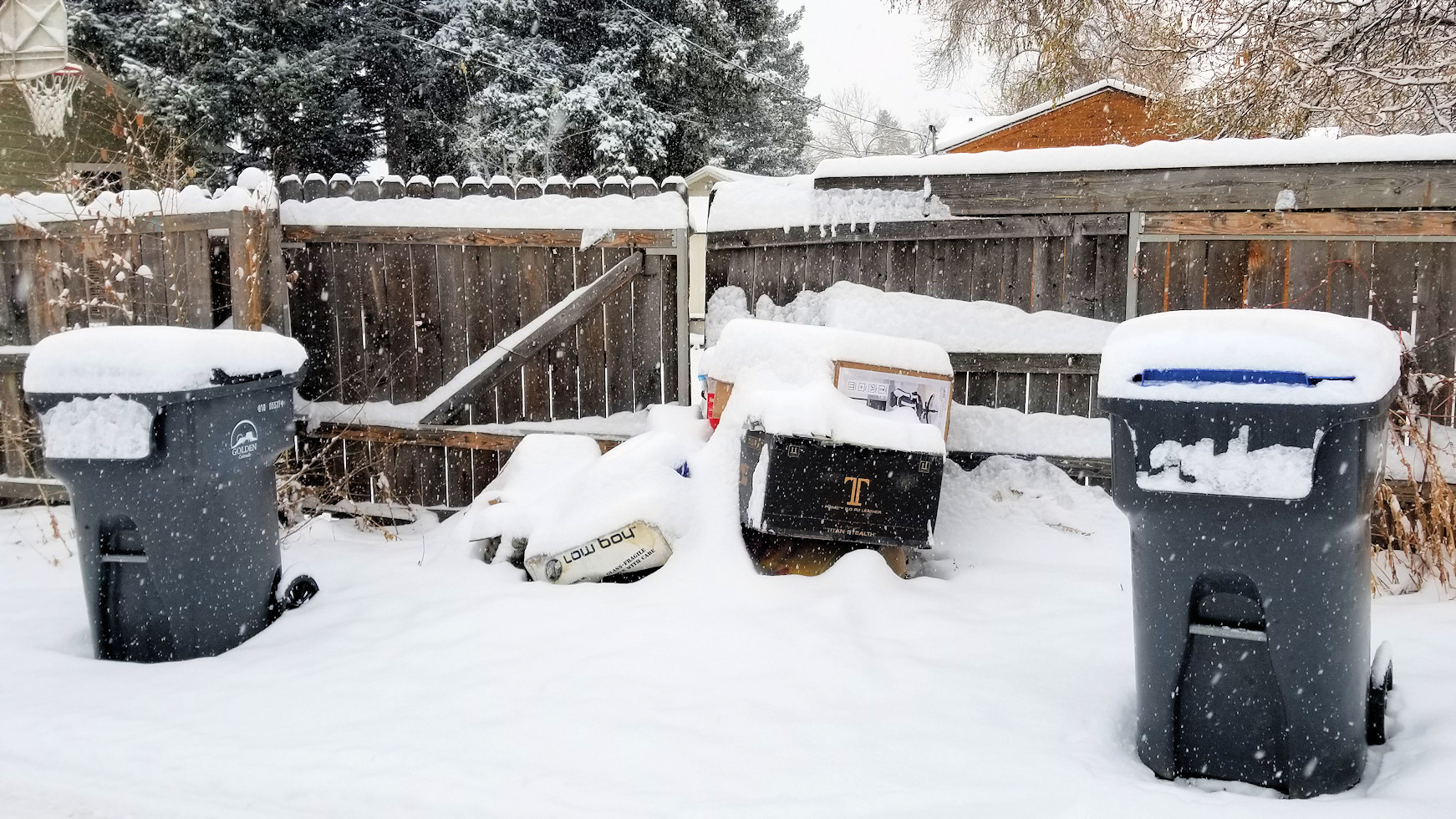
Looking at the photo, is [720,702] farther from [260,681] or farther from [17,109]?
[17,109]

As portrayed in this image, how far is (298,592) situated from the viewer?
11.4 ft

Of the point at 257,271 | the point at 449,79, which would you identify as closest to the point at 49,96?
the point at 257,271

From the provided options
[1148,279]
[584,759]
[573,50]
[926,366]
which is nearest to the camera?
[584,759]

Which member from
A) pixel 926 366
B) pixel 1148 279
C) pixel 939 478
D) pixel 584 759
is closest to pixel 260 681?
pixel 584 759

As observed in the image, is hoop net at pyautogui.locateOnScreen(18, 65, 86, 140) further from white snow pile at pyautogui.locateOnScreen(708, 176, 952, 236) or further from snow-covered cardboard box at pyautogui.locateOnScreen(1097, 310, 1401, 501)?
snow-covered cardboard box at pyautogui.locateOnScreen(1097, 310, 1401, 501)

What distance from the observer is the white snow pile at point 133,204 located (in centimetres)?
493

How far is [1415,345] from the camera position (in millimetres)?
4188

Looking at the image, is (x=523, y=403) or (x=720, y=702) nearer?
(x=720, y=702)

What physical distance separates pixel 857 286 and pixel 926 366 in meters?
1.03

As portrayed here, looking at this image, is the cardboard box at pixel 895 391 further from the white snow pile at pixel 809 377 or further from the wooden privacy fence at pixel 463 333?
the wooden privacy fence at pixel 463 333

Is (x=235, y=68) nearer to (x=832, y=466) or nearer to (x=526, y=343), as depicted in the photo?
(x=526, y=343)

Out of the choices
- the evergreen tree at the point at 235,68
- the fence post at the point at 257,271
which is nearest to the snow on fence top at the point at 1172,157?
the fence post at the point at 257,271

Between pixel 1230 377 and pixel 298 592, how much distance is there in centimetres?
352

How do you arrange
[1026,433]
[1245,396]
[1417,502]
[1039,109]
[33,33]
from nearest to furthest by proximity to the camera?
[1245,396]
[1417,502]
[1026,433]
[33,33]
[1039,109]
